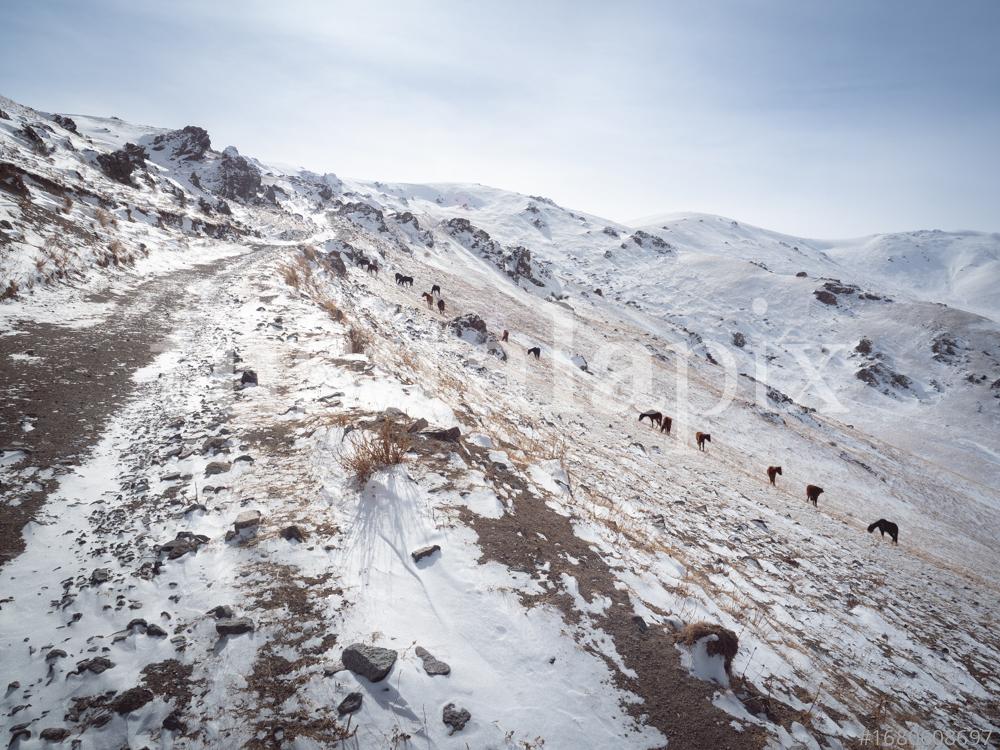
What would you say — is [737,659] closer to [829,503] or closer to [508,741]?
[508,741]

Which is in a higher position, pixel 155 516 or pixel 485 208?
pixel 485 208

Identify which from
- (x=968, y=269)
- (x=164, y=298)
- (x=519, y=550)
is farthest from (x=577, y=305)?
(x=968, y=269)

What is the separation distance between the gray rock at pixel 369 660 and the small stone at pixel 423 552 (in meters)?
1.15

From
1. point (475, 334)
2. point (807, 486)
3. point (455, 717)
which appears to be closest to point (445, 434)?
point (455, 717)

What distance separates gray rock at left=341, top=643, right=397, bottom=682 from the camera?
3248 mm

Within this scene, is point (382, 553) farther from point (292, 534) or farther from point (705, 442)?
point (705, 442)

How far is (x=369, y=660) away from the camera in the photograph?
3.31 metres

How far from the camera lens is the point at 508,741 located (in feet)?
10.3

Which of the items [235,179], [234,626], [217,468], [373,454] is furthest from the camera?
[235,179]

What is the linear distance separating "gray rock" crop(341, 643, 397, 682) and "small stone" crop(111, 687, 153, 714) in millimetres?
1288

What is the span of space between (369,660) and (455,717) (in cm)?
78

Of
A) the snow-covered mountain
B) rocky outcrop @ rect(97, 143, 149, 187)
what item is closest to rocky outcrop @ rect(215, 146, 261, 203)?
rocky outcrop @ rect(97, 143, 149, 187)

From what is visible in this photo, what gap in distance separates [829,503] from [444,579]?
70.2ft

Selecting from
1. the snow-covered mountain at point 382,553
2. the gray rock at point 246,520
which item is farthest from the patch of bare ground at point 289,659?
the gray rock at point 246,520
